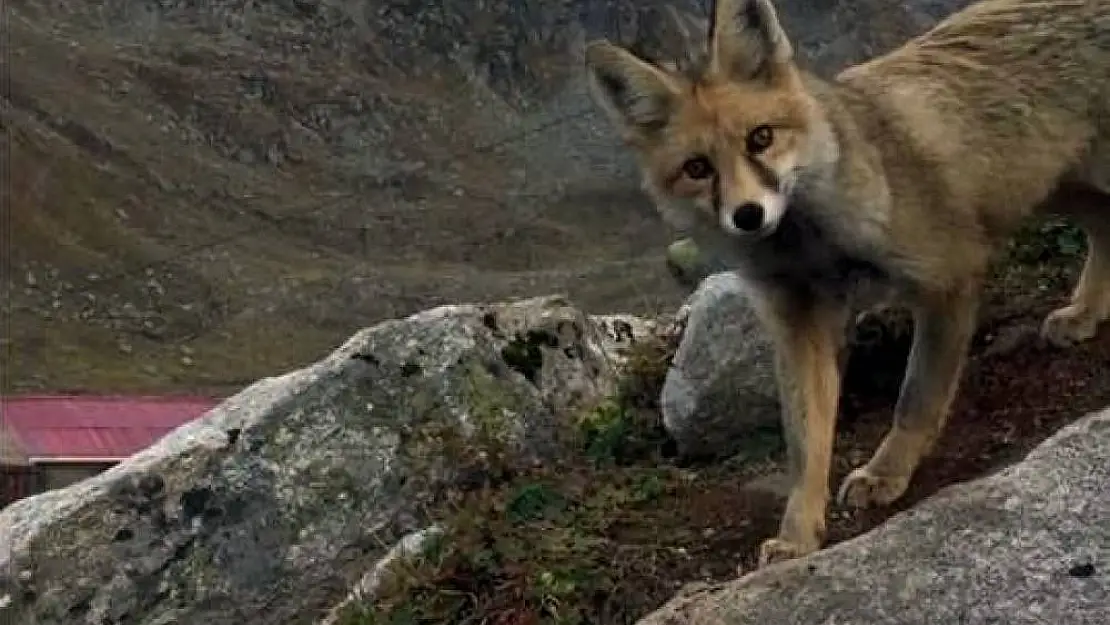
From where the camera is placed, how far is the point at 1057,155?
837 centimetres

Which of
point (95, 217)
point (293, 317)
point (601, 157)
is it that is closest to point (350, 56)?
point (601, 157)

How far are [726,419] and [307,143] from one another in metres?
65.2

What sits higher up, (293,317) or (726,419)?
(726,419)

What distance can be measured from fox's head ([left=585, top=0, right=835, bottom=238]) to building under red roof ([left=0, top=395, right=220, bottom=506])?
22.3 metres

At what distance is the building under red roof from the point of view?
29.4 m

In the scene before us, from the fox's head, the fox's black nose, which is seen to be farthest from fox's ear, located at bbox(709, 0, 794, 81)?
the fox's black nose

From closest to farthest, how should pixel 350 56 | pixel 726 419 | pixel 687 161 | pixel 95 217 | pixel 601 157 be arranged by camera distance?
1. pixel 687 161
2. pixel 726 419
3. pixel 95 217
4. pixel 601 157
5. pixel 350 56

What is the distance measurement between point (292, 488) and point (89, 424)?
24.2m

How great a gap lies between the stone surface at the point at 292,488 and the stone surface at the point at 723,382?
777 mm

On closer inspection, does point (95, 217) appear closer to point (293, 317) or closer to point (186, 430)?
point (293, 317)

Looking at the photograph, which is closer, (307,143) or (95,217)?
(95,217)

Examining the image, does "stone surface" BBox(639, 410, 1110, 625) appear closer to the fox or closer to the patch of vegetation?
the fox

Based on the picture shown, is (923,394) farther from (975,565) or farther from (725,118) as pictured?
(975,565)

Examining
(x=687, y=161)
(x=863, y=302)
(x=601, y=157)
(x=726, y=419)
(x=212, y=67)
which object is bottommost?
(x=601, y=157)
